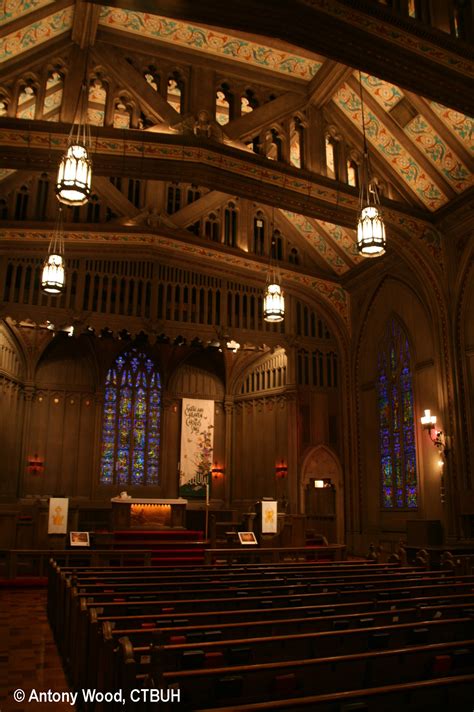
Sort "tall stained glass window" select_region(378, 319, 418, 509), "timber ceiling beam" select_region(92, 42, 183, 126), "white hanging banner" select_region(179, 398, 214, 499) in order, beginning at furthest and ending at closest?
"white hanging banner" select_region(179, 398, 214, 499) < "tall stained glass window" select_region(378, 319, 418, 509) < "timber ceiling beam" select_region(92, 42, 183, 126)

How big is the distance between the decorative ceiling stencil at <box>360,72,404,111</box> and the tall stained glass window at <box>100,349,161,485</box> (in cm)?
1216

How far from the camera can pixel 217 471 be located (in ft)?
69.6

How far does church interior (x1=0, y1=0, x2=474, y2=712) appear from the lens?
834 centimetres

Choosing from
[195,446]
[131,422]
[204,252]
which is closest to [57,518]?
[204,252]

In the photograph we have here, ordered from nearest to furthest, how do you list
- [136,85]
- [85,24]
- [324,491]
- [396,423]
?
1. [85,24]
2. [136,85]
3. [396,423]
4. [324,491]

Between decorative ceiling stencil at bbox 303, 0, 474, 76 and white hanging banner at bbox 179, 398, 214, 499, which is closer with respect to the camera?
decorative ceiling stencil at bbox 303, 0, 474, 76

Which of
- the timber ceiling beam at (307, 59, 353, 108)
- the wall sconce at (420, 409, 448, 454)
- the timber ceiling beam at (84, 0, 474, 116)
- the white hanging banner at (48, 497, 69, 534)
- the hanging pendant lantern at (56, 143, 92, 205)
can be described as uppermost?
the timber ceiling beam at (307, 59, 353, 108)

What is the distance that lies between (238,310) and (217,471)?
618 cm

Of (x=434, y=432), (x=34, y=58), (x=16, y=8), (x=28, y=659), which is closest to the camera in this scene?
(x=28, y=659)

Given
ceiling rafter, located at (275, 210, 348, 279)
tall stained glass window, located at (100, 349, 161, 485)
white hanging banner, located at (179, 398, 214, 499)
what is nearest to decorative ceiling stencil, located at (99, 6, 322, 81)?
ceiling rafter, located at (275, 210, 348, 279)

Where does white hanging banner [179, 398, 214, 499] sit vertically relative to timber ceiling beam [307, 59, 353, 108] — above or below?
below

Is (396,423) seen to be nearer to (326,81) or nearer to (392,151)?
(392,151)

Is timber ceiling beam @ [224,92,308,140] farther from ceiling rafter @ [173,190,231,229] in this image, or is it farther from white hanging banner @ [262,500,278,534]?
white hanging banner @ [262,500,278,534]

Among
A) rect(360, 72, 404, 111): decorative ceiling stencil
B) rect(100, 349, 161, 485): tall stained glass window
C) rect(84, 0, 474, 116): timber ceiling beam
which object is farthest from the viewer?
rect(100, 349, 161, 485): tall stained glass window
